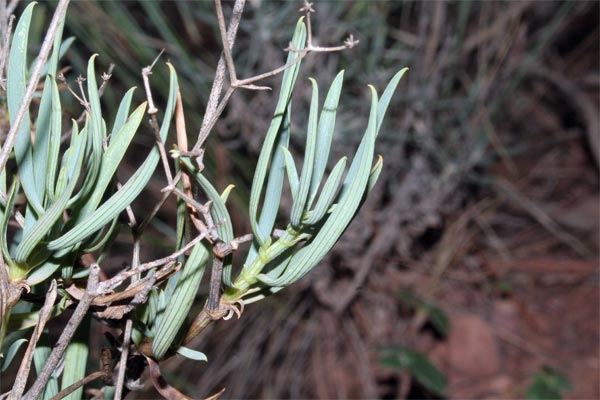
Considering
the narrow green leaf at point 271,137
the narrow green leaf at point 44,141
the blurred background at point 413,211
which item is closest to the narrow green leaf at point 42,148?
the narrow green leaf at point 44,141

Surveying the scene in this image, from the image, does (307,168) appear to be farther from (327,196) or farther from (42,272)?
(42,272)

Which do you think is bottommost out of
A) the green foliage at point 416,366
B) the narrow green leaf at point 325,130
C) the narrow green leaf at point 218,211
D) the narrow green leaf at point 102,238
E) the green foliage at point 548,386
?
the green foliage at point 416,366

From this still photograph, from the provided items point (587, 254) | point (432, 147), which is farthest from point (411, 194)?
point (587, 254)

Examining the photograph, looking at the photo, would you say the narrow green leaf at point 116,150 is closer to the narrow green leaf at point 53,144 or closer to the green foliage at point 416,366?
the narrow green leaf at point 53,144

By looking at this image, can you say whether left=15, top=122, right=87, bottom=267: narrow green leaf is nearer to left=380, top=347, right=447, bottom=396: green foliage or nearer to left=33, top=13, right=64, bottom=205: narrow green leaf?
left=33, top=13, right=64, bottom=205: narrow green leaf

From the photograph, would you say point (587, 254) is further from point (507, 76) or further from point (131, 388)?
point (131, 388)

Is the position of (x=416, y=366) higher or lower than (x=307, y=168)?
lower

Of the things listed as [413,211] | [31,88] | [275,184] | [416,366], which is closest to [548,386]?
[416,366]
